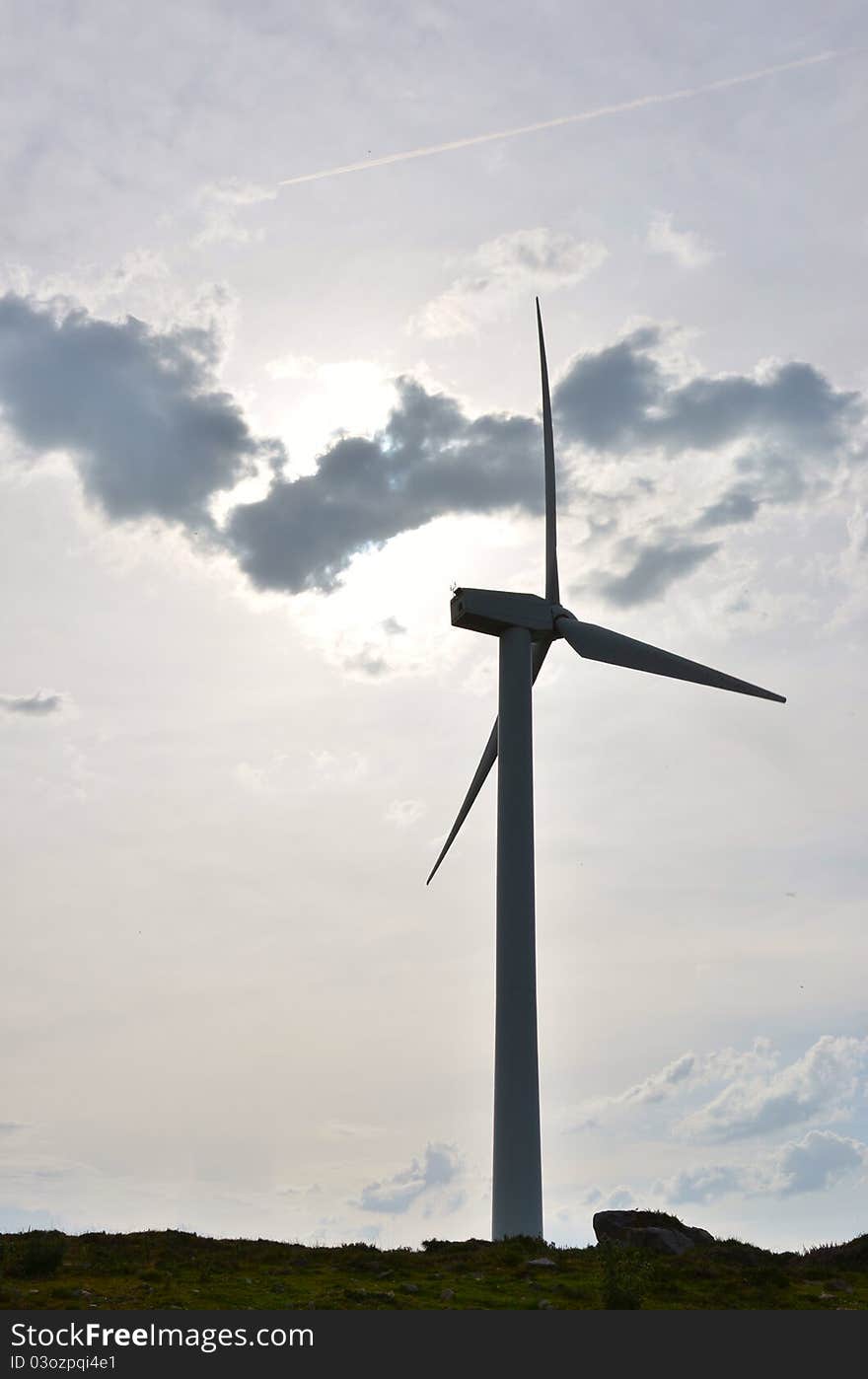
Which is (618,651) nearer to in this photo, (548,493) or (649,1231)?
(548,493)

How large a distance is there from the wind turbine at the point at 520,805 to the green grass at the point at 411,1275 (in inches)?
121

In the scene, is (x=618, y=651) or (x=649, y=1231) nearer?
(x=649, y=1231)

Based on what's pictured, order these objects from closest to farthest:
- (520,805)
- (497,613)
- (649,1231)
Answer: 1. (649,1231)
2. (520,805)
3. (497,613)

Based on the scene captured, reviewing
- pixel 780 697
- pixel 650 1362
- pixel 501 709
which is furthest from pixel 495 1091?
pixel 650 1362

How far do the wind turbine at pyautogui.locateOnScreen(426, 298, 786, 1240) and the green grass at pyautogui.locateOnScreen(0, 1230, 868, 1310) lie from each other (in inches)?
121

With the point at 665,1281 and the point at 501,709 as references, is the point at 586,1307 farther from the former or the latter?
the point at 501,709

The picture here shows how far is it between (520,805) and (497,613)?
9.37 metres

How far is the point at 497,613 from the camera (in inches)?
2336

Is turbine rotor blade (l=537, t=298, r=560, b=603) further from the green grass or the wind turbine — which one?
the green grass

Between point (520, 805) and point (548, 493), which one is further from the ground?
point (548, 493)

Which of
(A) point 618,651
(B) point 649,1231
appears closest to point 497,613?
(A) point 618,651

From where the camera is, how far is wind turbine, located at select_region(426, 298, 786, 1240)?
50844mm

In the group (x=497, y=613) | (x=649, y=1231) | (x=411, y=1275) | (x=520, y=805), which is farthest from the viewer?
(x=497, y=613)

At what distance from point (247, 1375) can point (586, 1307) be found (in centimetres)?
1240
